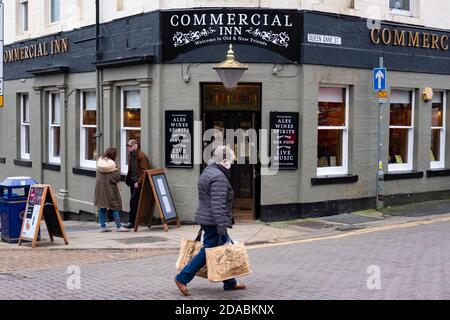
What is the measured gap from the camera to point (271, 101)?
48.5 ft

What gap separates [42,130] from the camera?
20.3 meters

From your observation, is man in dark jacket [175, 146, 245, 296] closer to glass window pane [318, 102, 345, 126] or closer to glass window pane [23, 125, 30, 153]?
glass window pane [318, 102, 345, 126]

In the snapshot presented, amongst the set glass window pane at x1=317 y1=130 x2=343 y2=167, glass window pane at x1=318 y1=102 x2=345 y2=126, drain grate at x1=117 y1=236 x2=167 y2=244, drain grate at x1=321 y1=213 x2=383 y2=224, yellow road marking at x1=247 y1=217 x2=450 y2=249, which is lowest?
drain grate at x1=117 y1=236 x2=167 y2=244

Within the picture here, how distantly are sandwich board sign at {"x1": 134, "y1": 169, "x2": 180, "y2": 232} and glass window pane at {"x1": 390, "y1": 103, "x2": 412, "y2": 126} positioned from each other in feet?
20.5

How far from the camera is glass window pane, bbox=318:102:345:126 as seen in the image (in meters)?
15.8

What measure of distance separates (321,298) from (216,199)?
173 cm

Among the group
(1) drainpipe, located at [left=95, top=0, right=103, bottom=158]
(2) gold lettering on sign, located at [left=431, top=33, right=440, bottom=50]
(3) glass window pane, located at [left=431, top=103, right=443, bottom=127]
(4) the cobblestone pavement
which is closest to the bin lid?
(4) the cobblestone pavement

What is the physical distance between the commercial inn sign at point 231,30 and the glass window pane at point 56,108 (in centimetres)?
615

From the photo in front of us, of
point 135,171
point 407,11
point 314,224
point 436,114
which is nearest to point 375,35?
point 407,11

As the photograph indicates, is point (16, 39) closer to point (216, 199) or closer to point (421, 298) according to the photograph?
point (216, 199)

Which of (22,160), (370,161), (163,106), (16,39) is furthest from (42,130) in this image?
(370,161)

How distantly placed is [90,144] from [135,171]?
3973 millimetres

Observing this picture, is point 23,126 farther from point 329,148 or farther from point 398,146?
point 398,146

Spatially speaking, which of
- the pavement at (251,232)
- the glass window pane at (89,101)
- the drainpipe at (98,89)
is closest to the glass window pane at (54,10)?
the glass window pane at (89,101)
